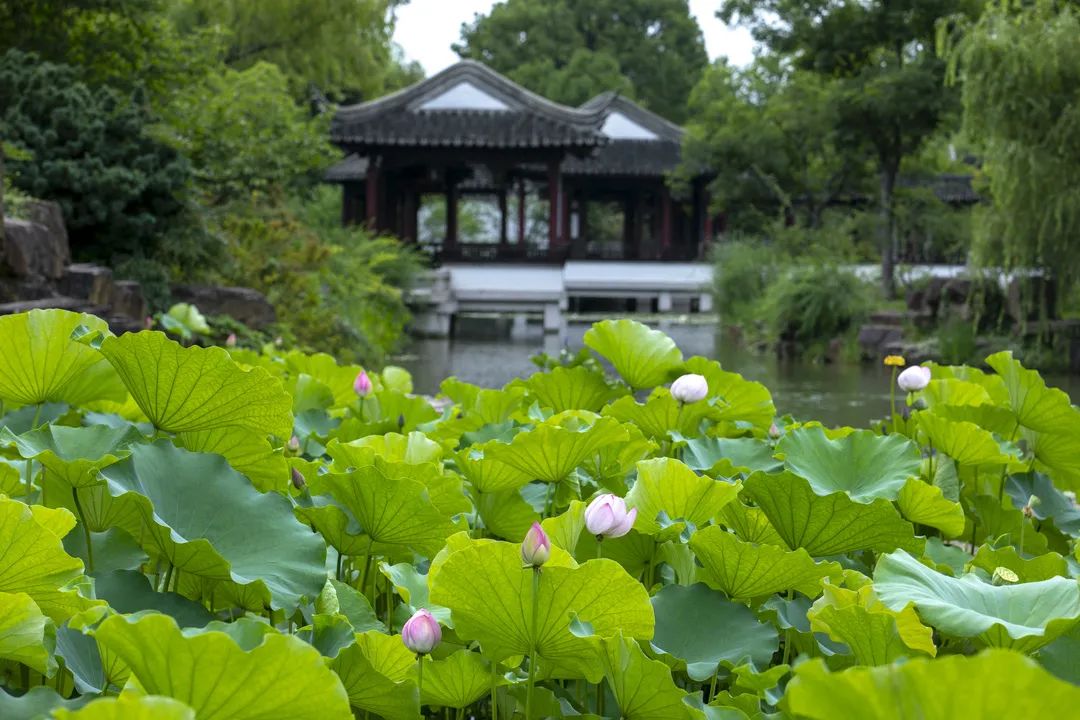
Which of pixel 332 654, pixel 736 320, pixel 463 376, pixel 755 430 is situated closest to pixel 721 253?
pixel 736 320

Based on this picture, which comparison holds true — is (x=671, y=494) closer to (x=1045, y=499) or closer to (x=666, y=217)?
(x=1045, y=499)

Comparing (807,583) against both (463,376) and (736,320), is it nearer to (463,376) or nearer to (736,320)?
(463,376)

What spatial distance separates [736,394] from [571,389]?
26cm

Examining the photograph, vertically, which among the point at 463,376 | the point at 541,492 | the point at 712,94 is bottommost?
the point at 463,376

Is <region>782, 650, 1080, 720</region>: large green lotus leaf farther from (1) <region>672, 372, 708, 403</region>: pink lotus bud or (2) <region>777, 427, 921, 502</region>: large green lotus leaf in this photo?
(1) <region>672, 372, 708, 403</region>: pink lotus bud

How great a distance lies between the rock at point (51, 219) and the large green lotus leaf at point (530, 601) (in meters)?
5.79

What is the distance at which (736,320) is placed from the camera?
587 inches

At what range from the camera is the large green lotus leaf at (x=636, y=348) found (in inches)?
63.0

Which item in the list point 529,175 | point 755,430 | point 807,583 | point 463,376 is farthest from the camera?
point 529,175

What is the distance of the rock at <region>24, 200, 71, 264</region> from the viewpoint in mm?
6109

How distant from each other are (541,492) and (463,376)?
25.4 feet

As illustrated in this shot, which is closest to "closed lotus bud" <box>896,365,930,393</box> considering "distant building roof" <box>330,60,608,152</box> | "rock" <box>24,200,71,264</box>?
"rock" <box>24,200,71,264</box>

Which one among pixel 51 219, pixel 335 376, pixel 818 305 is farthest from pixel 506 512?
pixel 818 305

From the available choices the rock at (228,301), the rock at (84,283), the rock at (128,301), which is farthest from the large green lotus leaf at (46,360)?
the rock at (228,301)
